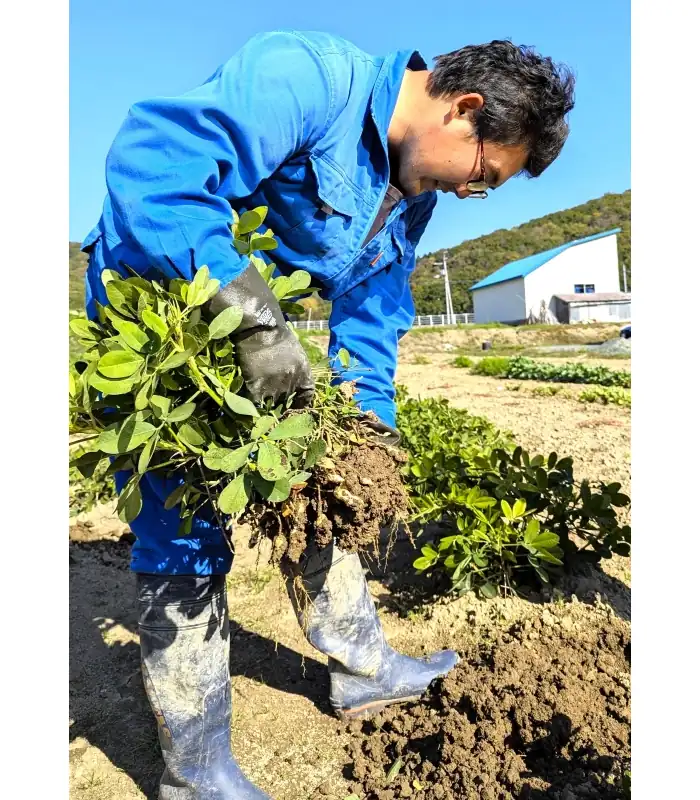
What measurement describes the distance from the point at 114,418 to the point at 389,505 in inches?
27.5

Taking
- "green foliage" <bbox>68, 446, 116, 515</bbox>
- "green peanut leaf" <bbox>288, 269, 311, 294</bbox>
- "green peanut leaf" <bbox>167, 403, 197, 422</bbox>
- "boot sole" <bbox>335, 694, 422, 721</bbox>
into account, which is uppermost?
"green peanut leaf" <bbox>288, 269, 311, 294</bbox>

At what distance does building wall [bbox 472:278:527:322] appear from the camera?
35.2m

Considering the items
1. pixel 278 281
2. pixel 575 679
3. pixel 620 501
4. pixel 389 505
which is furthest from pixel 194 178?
pixel 620 501

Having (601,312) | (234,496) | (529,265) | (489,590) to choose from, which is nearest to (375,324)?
(234,496)

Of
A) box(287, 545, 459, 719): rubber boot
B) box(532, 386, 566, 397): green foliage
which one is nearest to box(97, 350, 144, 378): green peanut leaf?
box(287, 545, 459, 719): rubber boot

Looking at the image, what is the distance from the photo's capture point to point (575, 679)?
191 cm

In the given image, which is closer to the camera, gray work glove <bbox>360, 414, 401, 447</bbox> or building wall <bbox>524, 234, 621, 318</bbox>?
gray work glove <bbox>360, 414, 401, 447</bbox>

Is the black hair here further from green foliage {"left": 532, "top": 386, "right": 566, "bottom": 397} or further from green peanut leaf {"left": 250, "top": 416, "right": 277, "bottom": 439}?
green foliage {"left": 532, "top": 386, "right": 566, "bottom": 397}

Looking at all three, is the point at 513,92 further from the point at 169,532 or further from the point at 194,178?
the point at 169,532

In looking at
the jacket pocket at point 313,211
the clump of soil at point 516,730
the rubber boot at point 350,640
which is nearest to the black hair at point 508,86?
the jacket pocket at point 313,211

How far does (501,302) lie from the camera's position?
37.2 metres

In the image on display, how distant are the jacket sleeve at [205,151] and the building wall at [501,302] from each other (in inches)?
1378

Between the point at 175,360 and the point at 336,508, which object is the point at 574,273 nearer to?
the point at 336,508

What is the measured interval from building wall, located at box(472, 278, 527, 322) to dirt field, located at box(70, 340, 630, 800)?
34.0m
